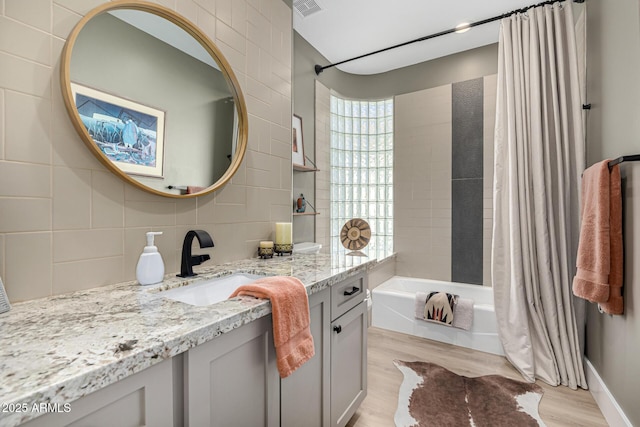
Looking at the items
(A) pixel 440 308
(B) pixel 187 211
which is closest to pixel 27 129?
(B) pixel 187 211

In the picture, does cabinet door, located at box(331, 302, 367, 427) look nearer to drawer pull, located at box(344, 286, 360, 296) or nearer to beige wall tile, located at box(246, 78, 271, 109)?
drawer pull, located at box(344, 286, 360, 296)

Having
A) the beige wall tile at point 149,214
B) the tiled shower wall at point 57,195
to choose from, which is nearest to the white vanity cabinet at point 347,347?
the tiled shower wall at point 57,195

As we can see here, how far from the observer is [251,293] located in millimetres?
890

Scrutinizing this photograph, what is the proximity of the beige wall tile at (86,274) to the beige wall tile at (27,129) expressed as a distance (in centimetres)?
34

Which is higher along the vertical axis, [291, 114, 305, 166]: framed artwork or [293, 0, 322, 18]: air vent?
[293, 0, 322, 18]: air vent

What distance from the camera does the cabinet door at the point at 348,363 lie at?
1280mm

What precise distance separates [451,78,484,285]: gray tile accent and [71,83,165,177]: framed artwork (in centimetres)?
273

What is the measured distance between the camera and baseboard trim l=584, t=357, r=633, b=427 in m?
1.42

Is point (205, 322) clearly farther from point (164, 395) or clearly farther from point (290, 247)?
point (290, 247)

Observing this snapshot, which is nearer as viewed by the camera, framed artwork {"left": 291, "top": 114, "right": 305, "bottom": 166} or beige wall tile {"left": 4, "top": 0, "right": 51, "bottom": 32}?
beige wall tile {"left": 4, "top": 0, "right": 51, "bottom": 32}

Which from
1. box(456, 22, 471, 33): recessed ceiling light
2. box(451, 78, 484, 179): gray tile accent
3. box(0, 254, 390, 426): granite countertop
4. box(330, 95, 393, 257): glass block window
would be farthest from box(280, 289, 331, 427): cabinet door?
box(456, 22, 471, 33): recessed ceiling light

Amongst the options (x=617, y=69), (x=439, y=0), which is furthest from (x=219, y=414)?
(x=439, y=0)

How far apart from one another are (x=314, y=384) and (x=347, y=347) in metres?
0.28

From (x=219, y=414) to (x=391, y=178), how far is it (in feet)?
9.70
